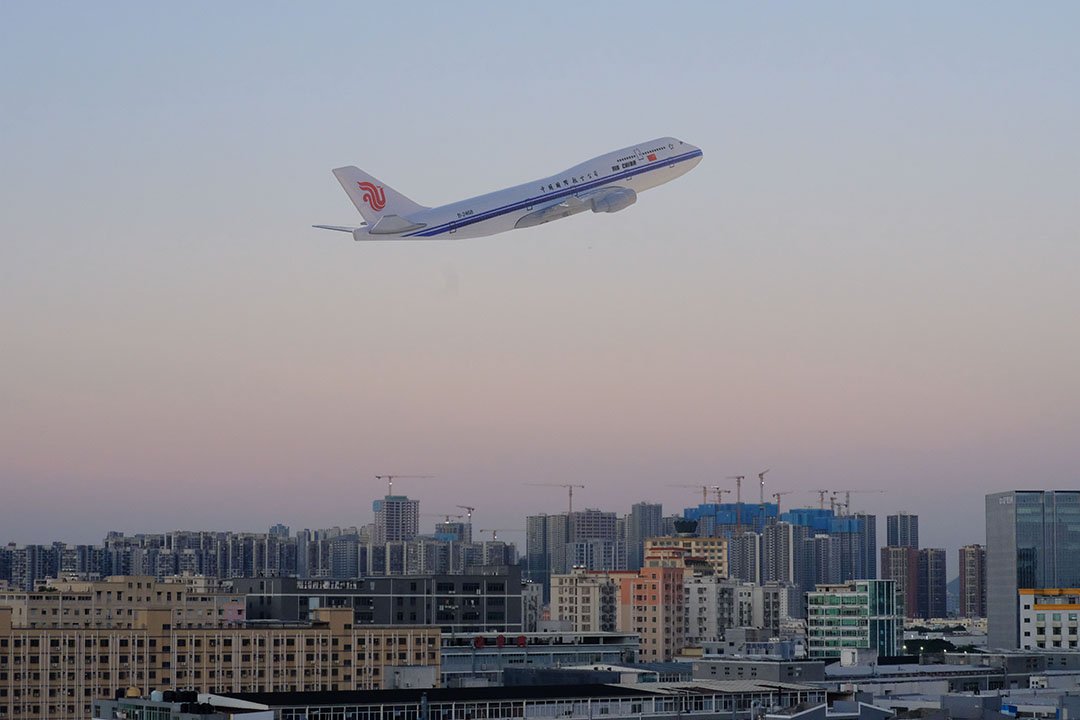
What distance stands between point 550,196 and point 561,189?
1.44 meters

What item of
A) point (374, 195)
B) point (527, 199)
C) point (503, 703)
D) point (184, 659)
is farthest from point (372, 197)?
point (184, 659)

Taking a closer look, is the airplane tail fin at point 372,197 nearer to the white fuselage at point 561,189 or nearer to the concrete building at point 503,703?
the white fuselage at point 561,189

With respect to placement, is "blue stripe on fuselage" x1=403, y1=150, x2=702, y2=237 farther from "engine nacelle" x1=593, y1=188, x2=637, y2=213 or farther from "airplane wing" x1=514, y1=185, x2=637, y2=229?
"engine nacelle" x1=593, y1=188, x2=637, y2=213

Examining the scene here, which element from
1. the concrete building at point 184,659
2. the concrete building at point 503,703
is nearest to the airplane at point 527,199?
the concrete building at point 503,703

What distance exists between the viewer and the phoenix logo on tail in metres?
128

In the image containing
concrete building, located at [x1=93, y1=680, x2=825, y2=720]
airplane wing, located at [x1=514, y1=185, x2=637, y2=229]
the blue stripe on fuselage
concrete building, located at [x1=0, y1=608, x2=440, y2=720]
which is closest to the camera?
concrete building, located at [x1=93, y1=680, x2=825, y2=720]

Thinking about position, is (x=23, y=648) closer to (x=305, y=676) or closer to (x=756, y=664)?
(x=305, y=676)

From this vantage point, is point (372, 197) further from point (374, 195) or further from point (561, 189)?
point (561, 189)

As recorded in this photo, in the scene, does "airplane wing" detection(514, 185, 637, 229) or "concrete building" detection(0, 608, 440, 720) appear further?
"concrete building" detection(0, 608, 440, 720)

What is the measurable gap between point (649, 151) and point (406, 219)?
22397 millimetres

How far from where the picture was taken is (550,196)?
128 meters

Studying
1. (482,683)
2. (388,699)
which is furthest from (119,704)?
(482,683)

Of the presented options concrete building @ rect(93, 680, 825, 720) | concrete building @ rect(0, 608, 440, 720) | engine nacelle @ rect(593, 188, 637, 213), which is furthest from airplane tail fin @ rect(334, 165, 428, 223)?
concrete building @ rect(0, 608, 440, 720)

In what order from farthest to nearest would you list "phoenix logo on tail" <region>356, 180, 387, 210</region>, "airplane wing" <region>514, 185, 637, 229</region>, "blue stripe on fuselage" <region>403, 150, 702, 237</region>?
1. "phoenix logo on tail" <region>356, 180, 387, 210</region>
2. "airplane wing" <region>514, 185, 637, 229</region>
3. "blue stripe on fuselage" <region>403, 150, 702, 237</region>
